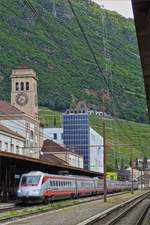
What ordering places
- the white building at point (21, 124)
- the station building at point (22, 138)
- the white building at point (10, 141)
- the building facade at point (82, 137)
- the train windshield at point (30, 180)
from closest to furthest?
the train windshield at point (30, 180) < the station building at point (22, 138) < the white building at point (10, 141) < the white building at point (21, 124) < the building facade at point (82, 137)

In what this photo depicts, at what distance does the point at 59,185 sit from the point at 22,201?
5.82m

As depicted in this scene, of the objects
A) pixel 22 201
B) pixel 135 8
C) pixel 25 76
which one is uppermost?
pixel 25 76

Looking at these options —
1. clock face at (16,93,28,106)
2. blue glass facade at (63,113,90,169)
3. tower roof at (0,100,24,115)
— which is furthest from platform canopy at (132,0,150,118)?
blue glass facade at (63,113,90,169)

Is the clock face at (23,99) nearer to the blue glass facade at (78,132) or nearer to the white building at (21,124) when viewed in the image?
the white building at (21,124)

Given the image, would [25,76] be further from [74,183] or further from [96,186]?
[74,183]

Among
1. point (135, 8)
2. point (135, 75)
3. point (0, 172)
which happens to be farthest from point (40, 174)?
point (135, 75)

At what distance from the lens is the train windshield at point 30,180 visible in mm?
47750

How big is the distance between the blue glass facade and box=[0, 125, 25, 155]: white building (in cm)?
7122

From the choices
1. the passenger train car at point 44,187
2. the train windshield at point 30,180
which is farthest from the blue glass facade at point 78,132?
the train windshield at point 30,180

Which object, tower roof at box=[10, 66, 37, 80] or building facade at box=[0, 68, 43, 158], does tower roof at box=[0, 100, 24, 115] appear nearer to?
building facade at box=[0, 68, 43, 158]

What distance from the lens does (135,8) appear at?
36.5ft

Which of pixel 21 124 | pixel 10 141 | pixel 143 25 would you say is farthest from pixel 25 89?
pixel 143 25

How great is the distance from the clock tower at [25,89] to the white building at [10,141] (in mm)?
25378

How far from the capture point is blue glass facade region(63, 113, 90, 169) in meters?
167
